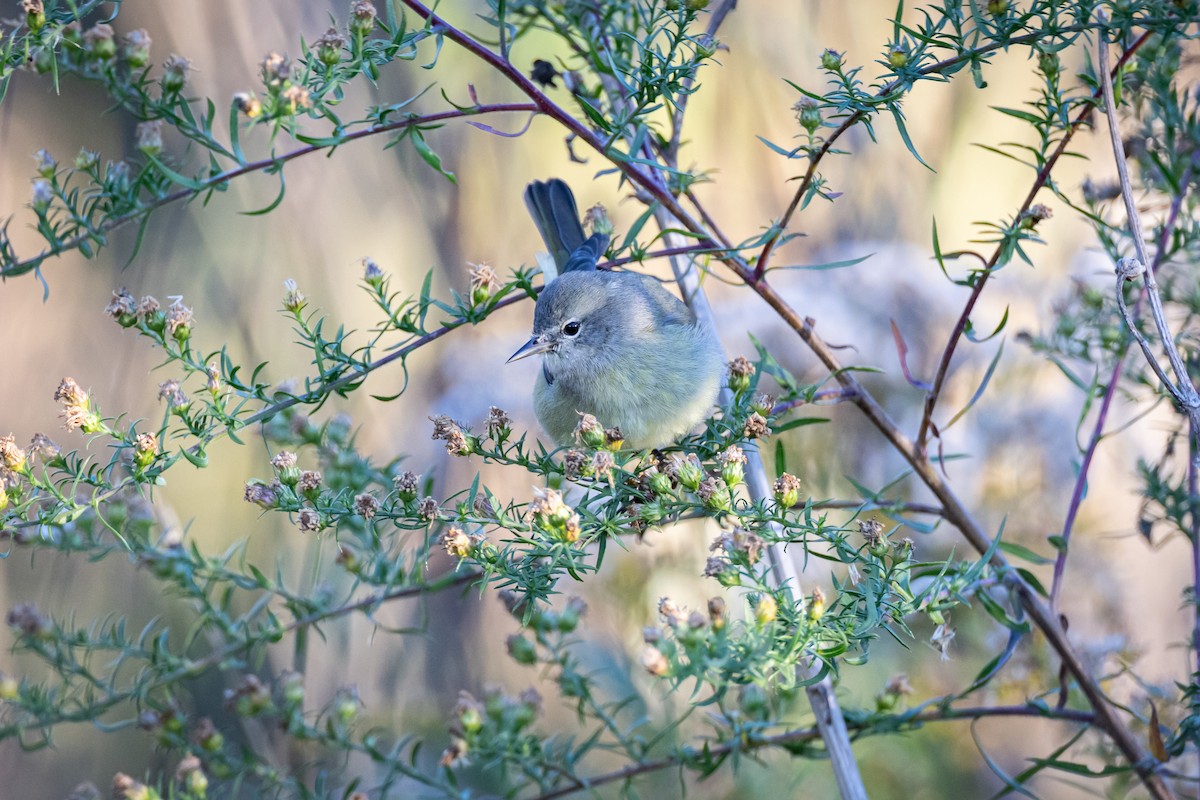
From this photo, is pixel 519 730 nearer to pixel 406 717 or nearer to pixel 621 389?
pixel 621 389

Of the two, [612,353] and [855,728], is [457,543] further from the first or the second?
[612,353]

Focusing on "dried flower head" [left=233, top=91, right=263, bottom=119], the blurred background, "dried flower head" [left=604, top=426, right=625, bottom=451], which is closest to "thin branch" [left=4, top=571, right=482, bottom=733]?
"dried flower head" [left=604, top=426, right=625, bottom=451]

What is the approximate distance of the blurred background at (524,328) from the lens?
3365mm

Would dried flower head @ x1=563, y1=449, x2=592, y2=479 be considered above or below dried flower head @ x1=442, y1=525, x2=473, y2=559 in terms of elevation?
above

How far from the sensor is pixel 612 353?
2.61 m

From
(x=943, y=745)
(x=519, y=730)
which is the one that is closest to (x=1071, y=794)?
(x=943, y=745)

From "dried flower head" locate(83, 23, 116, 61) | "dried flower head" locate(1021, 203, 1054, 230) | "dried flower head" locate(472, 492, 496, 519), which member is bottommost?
"dried flower head" locate(472, 492, 496, 519)

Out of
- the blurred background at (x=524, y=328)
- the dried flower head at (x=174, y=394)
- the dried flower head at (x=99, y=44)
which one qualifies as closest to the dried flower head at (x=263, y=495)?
the dried flower head at (x=174, y=394)

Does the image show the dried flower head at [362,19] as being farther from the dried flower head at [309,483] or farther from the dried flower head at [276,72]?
the dried flower head at [309,483]

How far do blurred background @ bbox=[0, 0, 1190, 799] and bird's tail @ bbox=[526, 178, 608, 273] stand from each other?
2.94 feet

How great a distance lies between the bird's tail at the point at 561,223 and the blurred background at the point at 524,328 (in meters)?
0.89

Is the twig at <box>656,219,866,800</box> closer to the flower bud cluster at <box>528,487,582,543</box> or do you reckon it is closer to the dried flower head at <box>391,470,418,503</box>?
the flower bud cluster at <box>528,487,582,543</box>

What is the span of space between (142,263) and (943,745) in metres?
3.13

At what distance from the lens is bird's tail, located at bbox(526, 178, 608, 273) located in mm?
2648
